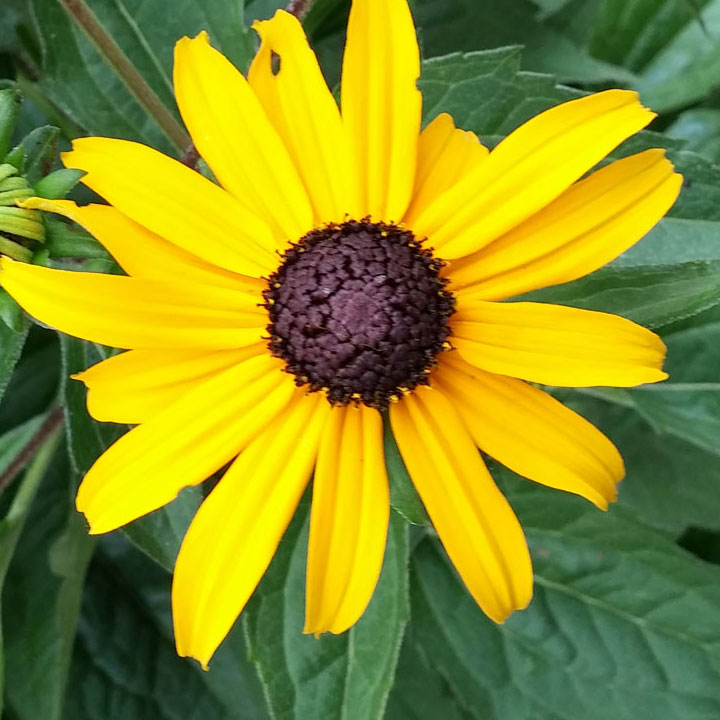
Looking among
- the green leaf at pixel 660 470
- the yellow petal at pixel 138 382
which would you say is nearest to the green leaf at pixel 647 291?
the yellow petal at pixel 138 382

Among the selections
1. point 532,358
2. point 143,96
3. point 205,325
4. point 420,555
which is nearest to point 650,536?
point 420,555

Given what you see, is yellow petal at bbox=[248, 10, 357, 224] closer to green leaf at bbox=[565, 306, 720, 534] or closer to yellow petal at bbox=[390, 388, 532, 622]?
yellow petal at bbox=[390, 388, 532, 622]

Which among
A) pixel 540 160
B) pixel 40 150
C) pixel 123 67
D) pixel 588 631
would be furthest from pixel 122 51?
pixel 588 631

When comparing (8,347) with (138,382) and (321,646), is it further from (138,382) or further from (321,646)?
(321,646)

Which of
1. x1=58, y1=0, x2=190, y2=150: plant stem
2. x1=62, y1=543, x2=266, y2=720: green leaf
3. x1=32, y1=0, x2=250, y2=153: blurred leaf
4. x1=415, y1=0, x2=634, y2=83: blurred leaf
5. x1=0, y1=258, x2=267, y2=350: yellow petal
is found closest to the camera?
x1=0, y1=258, x2=267, y2=350: yellow petal

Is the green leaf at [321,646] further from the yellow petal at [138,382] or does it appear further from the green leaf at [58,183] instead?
the green leaf at [58,183]

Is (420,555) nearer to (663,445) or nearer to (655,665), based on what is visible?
(655,665)

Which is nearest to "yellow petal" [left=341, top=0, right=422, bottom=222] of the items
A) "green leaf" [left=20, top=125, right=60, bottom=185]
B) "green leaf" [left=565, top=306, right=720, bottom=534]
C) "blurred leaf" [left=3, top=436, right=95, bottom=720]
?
"green leaf" [left=20, top=125, right=60, bottom=185]
